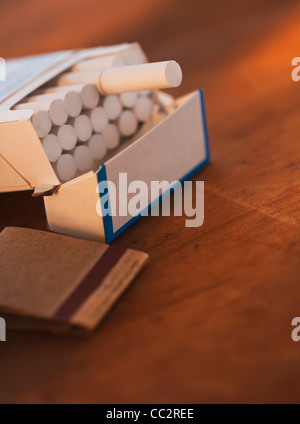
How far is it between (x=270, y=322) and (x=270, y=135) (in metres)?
1.16

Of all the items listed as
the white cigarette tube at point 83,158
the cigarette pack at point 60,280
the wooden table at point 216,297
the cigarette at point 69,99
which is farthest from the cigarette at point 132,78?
the cigarette pack at point 60,280

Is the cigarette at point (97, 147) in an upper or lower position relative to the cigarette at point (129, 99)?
lower

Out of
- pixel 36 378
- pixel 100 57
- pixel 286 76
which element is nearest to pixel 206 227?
pixel 36 378

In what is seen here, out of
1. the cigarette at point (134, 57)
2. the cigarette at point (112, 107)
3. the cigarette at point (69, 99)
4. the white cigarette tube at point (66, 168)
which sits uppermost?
the cigarette at point (134, 57)

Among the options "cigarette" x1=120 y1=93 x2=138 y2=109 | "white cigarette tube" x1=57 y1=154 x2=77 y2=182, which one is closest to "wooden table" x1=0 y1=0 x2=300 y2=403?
"white cigarette tube" x1=57 y1=154 x2=77 y2=182

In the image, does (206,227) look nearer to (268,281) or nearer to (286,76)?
(268,281)

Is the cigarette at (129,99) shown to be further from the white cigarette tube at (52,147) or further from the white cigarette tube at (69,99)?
the white cigarette tube at (52,147)

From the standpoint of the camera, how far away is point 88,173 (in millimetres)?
1605

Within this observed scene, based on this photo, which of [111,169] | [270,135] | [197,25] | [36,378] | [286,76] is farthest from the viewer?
[197,25]

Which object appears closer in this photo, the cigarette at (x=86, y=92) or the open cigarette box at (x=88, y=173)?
the open cigarette box at (x=88, y=173)

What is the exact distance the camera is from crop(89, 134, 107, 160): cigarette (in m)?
1.89

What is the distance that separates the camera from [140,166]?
5.74ft

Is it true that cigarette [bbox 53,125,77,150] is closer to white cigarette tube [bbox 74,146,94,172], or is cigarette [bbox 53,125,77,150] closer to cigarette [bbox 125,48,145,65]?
white cigarette tube [bbox 74,146,94,172]

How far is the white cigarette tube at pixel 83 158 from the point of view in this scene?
181 centimetres
